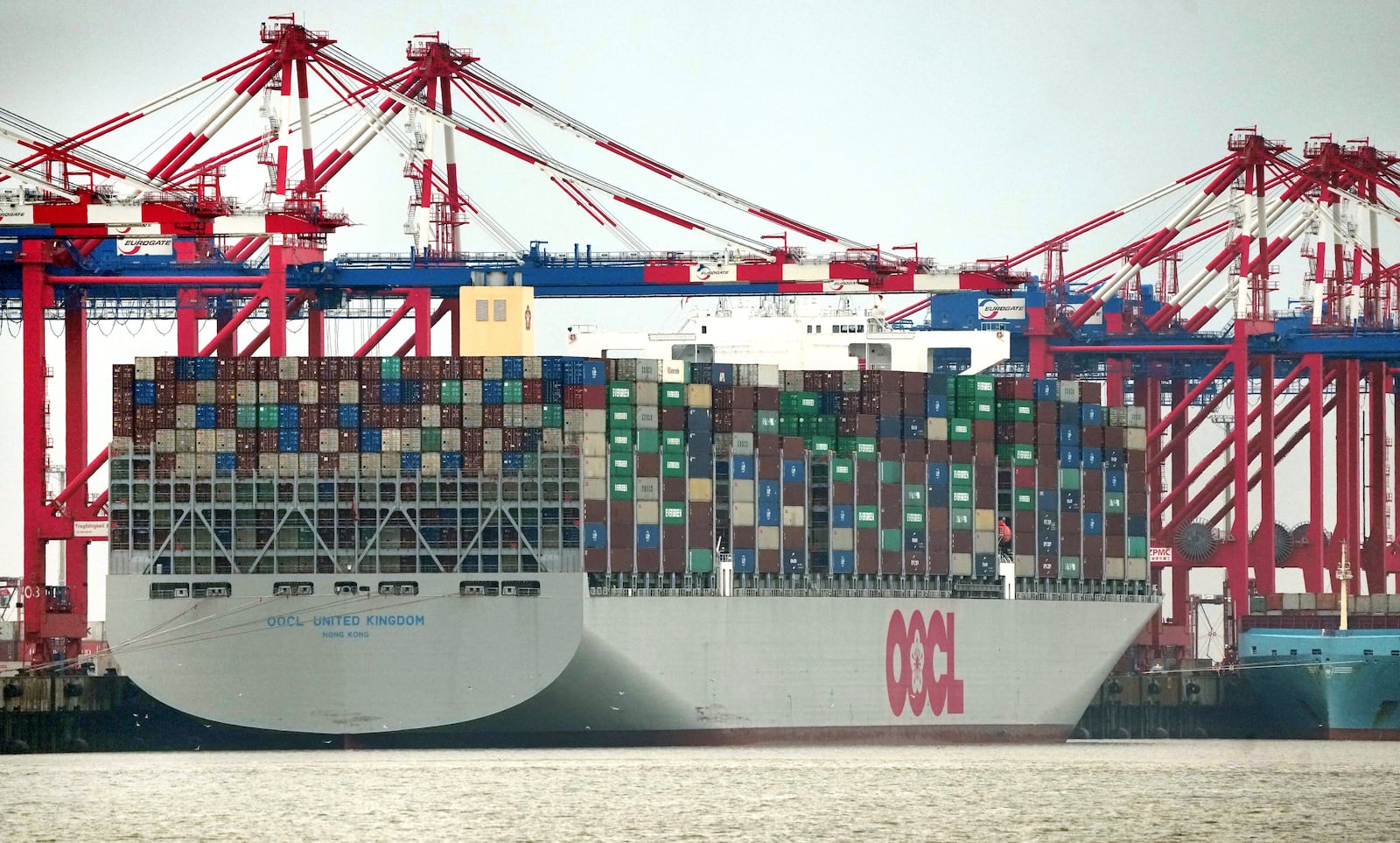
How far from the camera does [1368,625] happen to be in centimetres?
9362

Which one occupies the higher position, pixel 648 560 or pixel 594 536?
pixel 594 536

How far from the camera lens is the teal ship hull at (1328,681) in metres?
90.2

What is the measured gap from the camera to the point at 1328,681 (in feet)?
299

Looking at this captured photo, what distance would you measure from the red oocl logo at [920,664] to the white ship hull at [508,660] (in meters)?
0.67

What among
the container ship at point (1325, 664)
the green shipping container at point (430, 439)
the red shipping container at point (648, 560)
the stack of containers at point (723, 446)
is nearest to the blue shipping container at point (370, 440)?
the stack of containers at point (723, 446)

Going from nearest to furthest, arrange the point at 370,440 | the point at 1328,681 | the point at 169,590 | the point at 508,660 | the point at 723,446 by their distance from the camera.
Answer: the point at 508,660 < the point at 169,590 < the point at 370,440 < the point at 723,446 < the point at 1328,681

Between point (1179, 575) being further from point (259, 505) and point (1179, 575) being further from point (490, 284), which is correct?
point (259, 505)

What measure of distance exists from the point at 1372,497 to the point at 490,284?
37.0 m

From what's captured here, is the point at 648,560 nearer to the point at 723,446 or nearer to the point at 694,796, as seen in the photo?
the point at 723,446

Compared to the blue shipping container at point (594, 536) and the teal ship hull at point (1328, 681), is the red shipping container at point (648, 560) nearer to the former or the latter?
the blue shipping container at point (594, 536)

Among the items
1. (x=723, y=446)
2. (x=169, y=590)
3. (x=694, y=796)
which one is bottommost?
(x=694, y=796)

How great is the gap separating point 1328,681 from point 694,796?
30.1m

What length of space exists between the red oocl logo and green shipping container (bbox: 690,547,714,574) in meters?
6.00

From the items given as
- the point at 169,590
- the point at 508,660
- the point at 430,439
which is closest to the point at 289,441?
the point at 430,439
